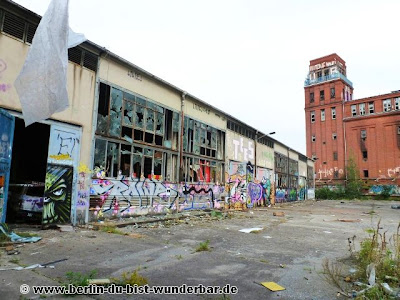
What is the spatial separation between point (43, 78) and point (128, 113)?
790cm

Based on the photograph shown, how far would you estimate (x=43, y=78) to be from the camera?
452cm

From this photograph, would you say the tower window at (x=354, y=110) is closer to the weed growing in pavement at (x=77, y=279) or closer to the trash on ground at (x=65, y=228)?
the trash on ground at (x=65, y=228)

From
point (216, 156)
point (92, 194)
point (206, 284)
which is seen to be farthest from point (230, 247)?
point (216, 156)

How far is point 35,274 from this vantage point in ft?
14.9

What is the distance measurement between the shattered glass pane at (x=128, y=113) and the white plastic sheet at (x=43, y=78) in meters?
7.53

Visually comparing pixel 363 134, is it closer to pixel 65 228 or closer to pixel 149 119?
pixel 149 119

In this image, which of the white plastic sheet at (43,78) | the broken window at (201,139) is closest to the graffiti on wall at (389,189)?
the broken window at (201,139)

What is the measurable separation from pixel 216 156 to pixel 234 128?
3.50 metres

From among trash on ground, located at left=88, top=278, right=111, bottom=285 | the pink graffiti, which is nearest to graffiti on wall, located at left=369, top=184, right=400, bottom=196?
trash on ground, located at left=88, top=278, right=111, bottom=285

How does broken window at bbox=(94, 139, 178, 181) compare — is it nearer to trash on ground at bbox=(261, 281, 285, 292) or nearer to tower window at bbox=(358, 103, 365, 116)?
trash on ground at bbox=(261, 281, 285, 292)

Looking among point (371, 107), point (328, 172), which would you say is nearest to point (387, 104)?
point (371, 107)

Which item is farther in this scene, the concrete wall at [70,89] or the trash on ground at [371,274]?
the concrete wall at [70,89]

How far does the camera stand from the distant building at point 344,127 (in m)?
43.5

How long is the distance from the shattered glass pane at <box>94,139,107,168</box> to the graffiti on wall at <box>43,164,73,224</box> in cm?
121
